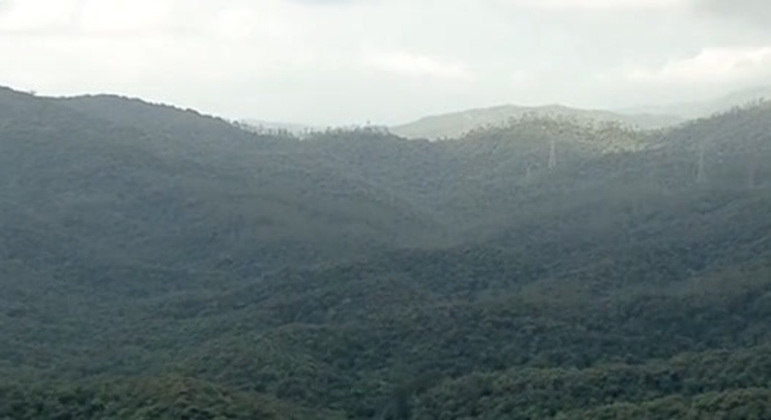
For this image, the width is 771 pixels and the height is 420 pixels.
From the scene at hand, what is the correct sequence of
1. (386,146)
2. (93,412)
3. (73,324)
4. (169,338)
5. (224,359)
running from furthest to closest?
(386,146) → (73,324) → (169,338) → (224,359) → (93,412)

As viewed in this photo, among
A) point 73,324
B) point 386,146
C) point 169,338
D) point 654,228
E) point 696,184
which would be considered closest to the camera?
point 169,338

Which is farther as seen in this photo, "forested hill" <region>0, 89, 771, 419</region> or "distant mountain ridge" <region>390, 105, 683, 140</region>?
"distant mountain ridge" <region>390, 105, 683, 140</region>

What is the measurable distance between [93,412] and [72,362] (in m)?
11.5

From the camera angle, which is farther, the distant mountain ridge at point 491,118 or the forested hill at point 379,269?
the distant mountain ridge at point 491,118

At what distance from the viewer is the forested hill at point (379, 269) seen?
35.5m

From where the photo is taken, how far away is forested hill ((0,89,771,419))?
116 feet

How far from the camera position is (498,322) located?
44.4 m

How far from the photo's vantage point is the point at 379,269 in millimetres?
56250

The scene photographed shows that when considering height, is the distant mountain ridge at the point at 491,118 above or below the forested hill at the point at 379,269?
above

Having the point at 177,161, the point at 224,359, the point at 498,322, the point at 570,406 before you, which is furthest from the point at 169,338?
the point at 177,161

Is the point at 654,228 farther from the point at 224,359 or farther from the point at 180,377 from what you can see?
the point at 180,377

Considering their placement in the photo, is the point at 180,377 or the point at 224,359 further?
the point at 224,359

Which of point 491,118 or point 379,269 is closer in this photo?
point 379,269

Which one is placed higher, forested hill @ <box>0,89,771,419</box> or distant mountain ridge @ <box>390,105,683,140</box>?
distant mountain ridge @ <box>390,105,683,140</box>
